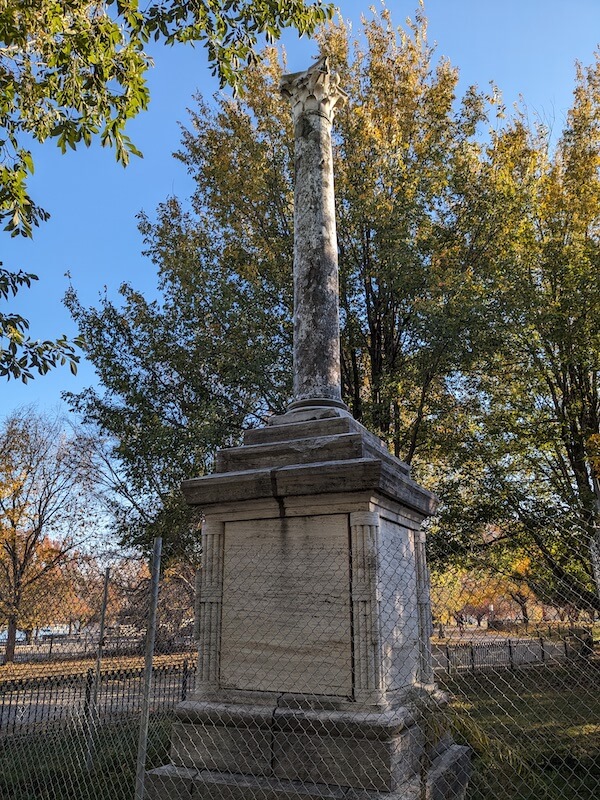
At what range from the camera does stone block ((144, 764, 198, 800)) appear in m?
3.83

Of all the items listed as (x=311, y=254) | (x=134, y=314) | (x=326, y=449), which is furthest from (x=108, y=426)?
(x=326, y=449)

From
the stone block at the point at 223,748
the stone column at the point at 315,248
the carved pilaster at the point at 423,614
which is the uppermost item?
the stone column at the point at 315,248

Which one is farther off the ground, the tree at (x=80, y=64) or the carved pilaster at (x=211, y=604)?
the tree at (x=80, y=64)

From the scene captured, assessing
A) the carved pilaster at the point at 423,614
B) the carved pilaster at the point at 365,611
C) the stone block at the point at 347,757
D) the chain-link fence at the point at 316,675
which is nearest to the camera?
the stone block at the point at 347,757

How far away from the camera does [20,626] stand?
21.1 meters

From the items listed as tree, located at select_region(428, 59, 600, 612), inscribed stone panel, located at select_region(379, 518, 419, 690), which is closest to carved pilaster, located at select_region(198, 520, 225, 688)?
inscribed stone panel, located at select_region(379, 518, 419, 690)

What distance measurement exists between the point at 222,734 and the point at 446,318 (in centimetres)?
725

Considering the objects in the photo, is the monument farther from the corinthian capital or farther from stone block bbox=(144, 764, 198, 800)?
the corinthian capital

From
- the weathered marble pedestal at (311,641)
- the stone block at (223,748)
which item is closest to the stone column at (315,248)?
the weathered marble pedestal at (311,641)

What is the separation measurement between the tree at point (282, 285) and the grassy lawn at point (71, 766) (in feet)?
12.1

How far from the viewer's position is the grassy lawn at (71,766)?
19.2 feet

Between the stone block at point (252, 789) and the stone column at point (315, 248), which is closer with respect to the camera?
the stone block at point (252, 789)

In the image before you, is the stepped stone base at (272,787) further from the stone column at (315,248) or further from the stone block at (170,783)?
the stone column at (315,248)

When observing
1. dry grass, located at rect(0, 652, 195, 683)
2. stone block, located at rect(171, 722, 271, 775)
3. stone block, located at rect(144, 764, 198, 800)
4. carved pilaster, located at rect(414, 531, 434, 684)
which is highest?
carved pilaster, located at rect(414, 531, 434, 684)
